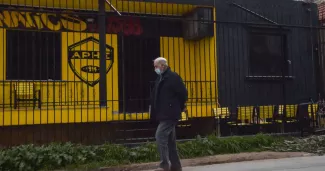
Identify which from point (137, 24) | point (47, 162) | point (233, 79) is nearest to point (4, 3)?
point (137, 24)

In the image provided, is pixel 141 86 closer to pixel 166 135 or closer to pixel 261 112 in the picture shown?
pixel 261 112

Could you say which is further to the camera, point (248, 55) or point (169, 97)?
point (248, 55)

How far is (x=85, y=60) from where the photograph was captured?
10.5 metres

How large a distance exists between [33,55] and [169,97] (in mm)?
5319

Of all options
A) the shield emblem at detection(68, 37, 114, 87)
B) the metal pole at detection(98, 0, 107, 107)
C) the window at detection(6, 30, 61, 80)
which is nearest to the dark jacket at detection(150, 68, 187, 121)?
the metal pole at detection(98, 0, 107, 107)

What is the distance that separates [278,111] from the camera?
10.6 m

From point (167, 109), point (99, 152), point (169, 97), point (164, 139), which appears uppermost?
point (169, 97)

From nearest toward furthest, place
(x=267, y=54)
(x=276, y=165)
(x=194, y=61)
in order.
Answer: (x=276, y=165)
(x=194, y=61)
(x=267, y=54)

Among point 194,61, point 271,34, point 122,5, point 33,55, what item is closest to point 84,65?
point 33,55

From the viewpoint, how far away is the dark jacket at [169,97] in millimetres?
6031

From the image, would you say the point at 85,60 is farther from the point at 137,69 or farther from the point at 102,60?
the point at 102,60

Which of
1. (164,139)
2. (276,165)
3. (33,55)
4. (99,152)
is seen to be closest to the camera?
(164,139)

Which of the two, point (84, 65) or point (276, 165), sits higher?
point (84, 65)

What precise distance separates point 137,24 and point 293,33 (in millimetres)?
5049
